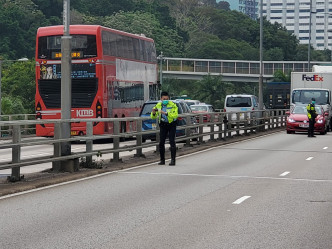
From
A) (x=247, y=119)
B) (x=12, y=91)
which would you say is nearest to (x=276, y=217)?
(x=247, y=119)

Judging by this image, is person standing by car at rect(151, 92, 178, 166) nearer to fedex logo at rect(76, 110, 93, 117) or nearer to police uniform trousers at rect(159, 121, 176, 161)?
police uniform trousers at rect(159, 121, 176, 161)

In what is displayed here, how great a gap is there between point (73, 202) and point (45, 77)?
19.5 m

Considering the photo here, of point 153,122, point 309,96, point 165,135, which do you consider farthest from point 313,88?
point 165,135

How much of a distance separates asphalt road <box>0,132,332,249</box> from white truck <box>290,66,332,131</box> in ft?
82.3

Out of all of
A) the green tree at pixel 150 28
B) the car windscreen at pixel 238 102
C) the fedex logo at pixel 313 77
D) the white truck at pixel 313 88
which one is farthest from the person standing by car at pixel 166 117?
the green tree at pixel 150 28

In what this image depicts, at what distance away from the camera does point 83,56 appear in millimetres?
31344

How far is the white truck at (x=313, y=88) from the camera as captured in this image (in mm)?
45062

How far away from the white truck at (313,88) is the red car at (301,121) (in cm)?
265

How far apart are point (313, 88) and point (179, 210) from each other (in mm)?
34942

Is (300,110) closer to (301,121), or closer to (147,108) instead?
(301,121)

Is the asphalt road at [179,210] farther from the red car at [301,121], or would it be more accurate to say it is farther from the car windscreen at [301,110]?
the car windscreen at [301,110]

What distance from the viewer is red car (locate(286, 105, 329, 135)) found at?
→ 41.0 meters

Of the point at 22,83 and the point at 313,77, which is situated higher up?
the point at 313,77

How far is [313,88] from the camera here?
46.2m
